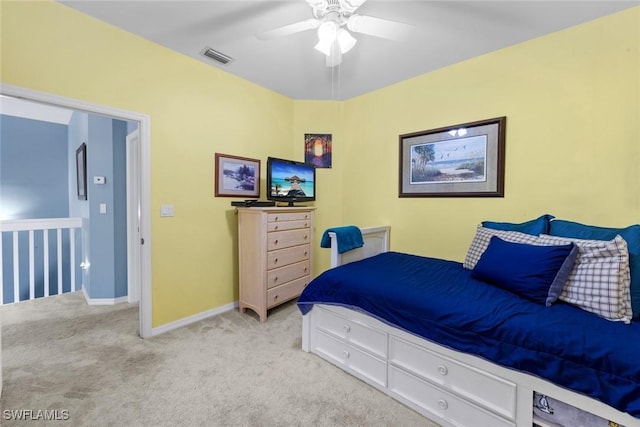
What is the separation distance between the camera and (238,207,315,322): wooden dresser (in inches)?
99.7

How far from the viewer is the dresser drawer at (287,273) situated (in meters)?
2.60

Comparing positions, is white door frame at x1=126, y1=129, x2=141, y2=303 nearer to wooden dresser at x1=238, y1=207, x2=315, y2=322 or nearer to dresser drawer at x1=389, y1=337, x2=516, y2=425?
wooden dresser at x1=238, y1=207, x2=315, y2=322

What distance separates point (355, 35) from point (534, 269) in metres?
2.10

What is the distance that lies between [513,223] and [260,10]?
2573mm

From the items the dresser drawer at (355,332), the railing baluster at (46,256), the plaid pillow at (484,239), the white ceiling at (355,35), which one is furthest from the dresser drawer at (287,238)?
the railing baluster at (46,256)

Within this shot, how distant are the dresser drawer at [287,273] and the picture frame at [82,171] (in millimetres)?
2537

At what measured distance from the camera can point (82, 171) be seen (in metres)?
3.24

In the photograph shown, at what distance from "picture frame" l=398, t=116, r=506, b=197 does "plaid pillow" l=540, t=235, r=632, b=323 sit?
97 centimetres

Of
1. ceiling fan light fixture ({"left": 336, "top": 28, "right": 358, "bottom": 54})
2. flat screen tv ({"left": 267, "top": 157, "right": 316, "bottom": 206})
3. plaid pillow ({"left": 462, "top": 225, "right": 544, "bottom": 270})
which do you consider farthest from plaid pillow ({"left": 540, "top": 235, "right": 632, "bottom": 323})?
flat screen tv ({"left": 267, "top": 157, "right": 316, "bottom": 206})

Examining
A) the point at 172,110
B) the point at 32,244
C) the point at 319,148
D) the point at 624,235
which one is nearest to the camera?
the point at 624,235

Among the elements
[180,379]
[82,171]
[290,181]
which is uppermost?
[82,171]

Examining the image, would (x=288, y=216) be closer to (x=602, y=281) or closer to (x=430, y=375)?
(x=430, y=375)

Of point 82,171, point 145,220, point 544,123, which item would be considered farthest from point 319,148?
point 82,171

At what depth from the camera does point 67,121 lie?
409cm
